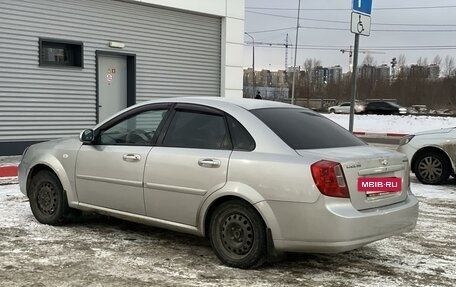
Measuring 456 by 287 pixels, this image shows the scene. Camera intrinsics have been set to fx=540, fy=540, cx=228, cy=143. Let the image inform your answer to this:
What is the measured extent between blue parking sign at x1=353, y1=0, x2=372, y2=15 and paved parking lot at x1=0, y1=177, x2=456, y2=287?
10.9 ft

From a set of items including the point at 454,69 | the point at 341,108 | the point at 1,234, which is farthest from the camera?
the point at 454,69

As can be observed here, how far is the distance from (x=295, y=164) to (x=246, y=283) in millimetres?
1039

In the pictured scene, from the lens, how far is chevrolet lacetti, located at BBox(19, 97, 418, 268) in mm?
4371

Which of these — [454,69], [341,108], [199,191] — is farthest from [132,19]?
[454,69]

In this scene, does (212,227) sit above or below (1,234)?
above

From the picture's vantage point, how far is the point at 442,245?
18.8 feet

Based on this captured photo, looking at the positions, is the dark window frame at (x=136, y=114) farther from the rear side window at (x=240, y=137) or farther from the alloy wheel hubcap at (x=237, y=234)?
the alloy wheel hubcap at (x=237, y=234)

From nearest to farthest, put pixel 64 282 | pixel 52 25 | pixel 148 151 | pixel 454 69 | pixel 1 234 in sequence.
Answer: pixel 64 282 < pixel 148 151 < pixel 1 234 < pixel 52 25 < pixel 454 69

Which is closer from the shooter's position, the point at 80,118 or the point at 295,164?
the point at 295,164

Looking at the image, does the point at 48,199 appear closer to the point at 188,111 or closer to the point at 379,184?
the point at 188,111

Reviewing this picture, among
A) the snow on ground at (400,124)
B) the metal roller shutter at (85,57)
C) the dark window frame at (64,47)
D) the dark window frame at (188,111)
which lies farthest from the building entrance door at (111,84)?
the snow on ground at (400,124)

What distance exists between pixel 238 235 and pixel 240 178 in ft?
1.67

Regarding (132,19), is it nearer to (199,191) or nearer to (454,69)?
(199,191)

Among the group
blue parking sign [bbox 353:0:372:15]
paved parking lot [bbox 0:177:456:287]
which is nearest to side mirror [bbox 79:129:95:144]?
paved parking lot [bbox 0:177:456:287]
